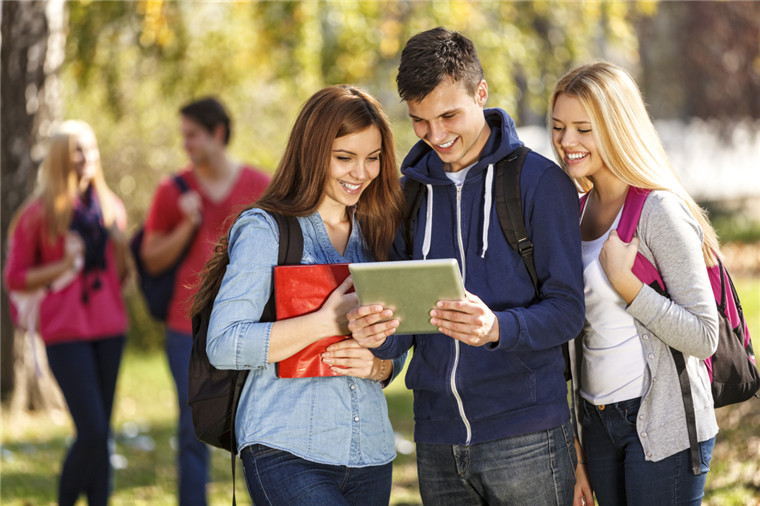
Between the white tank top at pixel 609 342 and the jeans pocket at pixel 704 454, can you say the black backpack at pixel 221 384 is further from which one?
the jeans pocket at pixel 704 454

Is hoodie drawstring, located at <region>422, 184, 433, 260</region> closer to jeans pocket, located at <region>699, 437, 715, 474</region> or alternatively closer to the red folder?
the red folder

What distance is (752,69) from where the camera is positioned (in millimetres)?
18016

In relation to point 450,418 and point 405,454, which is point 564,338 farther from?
point 405,454

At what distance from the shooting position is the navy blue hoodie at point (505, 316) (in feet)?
9.34

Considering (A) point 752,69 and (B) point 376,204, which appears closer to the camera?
(B) point 376,204

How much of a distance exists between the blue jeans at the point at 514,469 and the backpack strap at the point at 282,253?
2.19 feet

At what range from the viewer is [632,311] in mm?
2945

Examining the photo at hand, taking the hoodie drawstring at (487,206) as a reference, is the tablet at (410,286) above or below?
below

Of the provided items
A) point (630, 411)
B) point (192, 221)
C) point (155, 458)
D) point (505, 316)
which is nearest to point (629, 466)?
point (630, 411)

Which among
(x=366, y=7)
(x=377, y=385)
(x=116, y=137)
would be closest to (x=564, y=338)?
(x=377, y=385)

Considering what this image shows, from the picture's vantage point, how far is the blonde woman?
2955 millimetres

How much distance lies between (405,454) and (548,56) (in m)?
6.31

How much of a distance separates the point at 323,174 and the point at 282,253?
307 millimetres

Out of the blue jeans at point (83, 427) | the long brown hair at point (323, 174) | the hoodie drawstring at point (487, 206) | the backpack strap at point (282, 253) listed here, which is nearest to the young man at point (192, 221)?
the blue jeans at point (83, 427)
